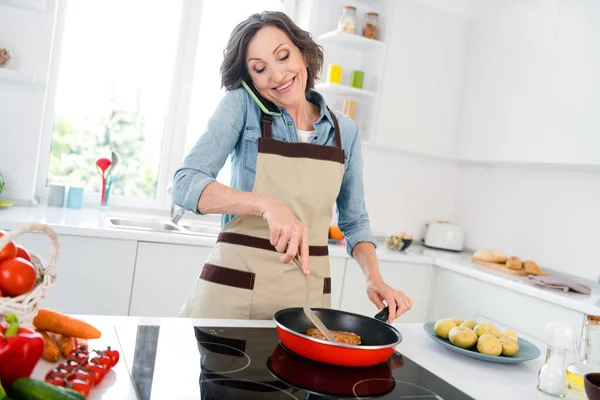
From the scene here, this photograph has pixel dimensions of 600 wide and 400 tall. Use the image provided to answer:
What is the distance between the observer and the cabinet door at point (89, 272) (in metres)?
2.18

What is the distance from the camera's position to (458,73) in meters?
3.33

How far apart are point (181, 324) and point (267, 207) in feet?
0.98

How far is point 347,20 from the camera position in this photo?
9.96ft

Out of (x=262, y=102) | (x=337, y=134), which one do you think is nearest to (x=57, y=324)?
(x=262, y=102)

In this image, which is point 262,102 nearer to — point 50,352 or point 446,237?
point 50,352

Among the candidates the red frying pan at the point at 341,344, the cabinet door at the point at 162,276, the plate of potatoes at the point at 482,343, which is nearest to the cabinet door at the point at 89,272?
the cabinet door at the point at 162,276

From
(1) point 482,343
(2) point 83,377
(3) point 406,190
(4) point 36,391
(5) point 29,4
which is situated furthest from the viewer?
(3) point 406,190

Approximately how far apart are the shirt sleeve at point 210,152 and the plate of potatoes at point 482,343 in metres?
0.62

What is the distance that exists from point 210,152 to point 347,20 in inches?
76.0

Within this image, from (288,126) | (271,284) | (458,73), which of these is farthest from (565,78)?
(271,284)

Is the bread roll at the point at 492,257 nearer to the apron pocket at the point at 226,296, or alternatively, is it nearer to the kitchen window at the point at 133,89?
the kitchen window at the point at 133,89

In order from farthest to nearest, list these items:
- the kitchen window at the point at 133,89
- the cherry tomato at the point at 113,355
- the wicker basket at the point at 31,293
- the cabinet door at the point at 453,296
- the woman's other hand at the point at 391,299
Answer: the kitchen window at the point at 133,89
the cabinet door at the point at 453,296
the woman's other hand at the point at 391,299
the cherry tomato at the point at 113,355
the wicker basket at the point at 31,293

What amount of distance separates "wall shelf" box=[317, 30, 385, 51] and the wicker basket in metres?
2.41

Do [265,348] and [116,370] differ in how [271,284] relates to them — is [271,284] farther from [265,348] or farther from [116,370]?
[116,370]
